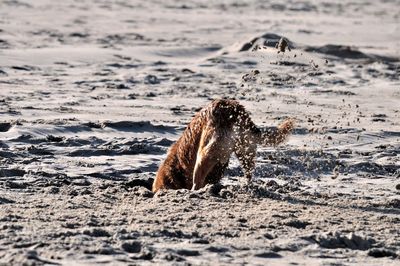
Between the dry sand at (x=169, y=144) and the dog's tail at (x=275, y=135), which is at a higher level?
the dog's tail at (x=275, y=135)

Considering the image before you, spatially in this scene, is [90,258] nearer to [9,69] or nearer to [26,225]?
[26,225]

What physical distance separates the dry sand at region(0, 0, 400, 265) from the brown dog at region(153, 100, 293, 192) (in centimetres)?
19

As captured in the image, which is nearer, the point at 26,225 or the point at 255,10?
the point at 26,225

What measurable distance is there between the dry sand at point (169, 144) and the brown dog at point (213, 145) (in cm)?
19

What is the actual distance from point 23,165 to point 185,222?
8.77 feet

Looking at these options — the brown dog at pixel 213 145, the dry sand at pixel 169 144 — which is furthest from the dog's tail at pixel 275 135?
the dry sand at pixel 169 144

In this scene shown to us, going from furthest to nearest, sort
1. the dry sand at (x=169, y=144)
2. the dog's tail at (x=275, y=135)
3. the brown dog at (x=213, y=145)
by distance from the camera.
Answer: the dog's tail at (x=275, y=135) < the brown dog at (x=213, y=145) < the dry sand at (x=169, y=144)

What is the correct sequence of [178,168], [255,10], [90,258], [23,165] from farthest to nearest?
1. [255,10]
2. [23,165]
3. [178,168]
4. [90,258]

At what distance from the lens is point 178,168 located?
26.0ft

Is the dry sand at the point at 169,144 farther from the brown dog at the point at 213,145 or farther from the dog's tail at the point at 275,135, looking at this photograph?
the dog's tail at the point at 275,135

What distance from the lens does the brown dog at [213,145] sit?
7.25 meters

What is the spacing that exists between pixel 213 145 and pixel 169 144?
2.58 meters

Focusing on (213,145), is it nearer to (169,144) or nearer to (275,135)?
(275,135)

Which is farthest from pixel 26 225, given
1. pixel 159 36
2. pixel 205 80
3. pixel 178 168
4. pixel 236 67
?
pixel 159 36
